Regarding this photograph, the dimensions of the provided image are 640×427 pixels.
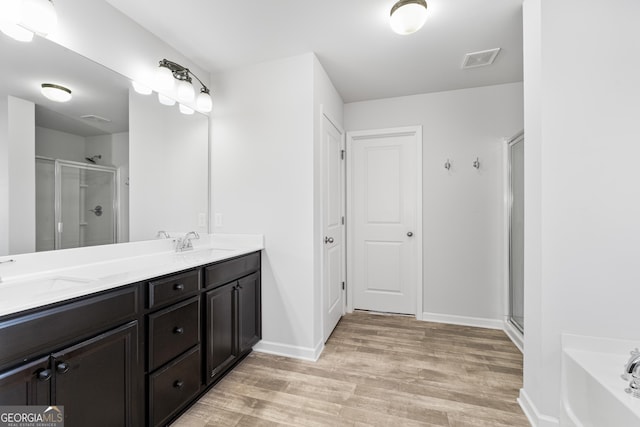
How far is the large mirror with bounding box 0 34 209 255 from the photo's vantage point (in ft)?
4.37

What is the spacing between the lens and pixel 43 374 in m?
0.96

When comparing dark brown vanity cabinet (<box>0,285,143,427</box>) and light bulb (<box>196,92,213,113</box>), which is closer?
dark brown vanity cabinet (<box>0,285,143,427</box>)

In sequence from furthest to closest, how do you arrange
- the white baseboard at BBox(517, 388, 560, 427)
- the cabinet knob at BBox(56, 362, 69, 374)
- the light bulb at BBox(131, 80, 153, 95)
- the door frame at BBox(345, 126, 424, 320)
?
the door frame at BBox(345, 126, 424, 320) → the light bulb at BBox(131, 80, 153, 95) → the white baseboard at BBox(517, 388, 560, 427) → the cabinet knob at BBox(56, 362, 69, 374)

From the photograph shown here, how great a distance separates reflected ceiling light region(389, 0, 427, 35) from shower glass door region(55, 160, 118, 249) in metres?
1.99

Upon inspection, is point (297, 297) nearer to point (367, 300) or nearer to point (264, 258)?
point (264, 258)

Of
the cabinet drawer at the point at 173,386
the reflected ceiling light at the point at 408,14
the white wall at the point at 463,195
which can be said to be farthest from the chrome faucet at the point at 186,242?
the white wall at the point at 463,195

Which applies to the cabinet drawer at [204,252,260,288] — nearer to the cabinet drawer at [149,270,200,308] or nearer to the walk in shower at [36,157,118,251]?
the cabinet drawer at [149,270,200,308]

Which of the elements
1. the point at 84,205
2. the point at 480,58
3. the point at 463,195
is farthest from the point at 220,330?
the point at 480,58

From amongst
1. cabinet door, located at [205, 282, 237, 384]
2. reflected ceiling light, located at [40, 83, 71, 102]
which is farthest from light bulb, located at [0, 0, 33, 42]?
cabinet door, located at [205, 282, 237, 384]

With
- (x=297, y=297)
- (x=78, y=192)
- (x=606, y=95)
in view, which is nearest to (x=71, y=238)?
(x=78, y=192)

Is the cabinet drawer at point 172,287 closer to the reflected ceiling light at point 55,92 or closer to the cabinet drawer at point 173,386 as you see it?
the cabinet drawer at point 173,386

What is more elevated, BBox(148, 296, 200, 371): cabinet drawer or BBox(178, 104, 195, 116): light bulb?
BBox(178, 104, 195, 116): light bulb

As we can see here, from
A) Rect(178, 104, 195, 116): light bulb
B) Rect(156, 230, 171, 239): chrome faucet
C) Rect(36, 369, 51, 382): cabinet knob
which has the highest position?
Rect(178, 104, 195, 116): light bulb

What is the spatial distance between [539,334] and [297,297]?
5.18 ft
